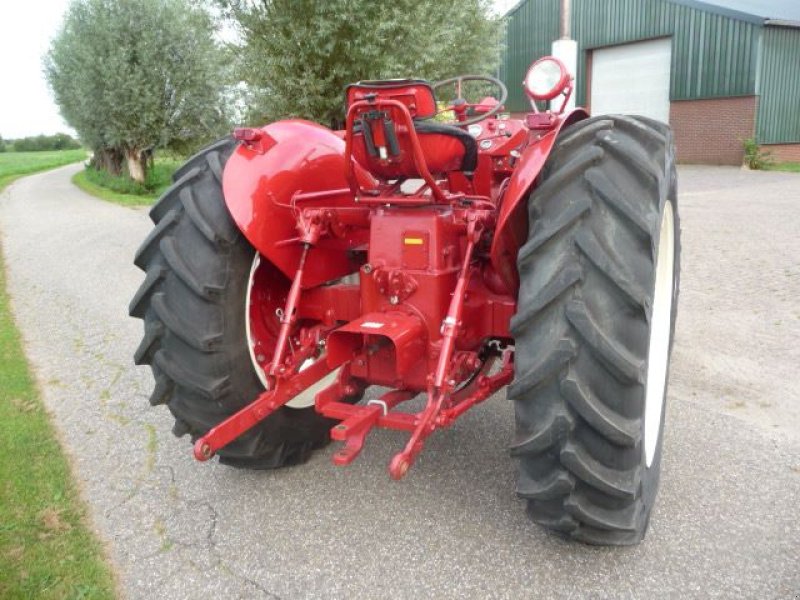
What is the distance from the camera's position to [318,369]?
114 inches

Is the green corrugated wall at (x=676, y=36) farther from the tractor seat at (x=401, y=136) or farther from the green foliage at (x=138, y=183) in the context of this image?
the tractor seat at (x=401, y=136)

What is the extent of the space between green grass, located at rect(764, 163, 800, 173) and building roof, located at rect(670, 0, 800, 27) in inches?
157

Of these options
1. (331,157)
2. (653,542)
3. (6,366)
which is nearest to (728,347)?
(653,542)

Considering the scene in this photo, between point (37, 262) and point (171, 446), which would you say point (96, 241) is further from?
point (171, 446)

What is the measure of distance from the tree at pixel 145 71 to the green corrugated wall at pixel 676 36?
12476mm

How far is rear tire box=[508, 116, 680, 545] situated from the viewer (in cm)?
213

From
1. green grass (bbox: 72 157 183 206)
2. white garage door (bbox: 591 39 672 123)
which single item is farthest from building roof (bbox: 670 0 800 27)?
green grass (bbox: 72 157 183 206)

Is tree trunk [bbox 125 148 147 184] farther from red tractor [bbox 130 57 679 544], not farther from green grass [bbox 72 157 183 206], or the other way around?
red tractor [bbox 130 57 679 544]

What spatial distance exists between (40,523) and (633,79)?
2355 cm

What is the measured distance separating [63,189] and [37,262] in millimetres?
15614

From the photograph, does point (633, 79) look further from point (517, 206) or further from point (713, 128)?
point (517, 206)

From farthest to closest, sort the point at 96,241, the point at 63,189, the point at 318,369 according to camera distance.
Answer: the point at 63,189
the point at 96,241
the point at 318,369

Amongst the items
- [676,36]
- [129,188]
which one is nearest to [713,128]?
[676,36]

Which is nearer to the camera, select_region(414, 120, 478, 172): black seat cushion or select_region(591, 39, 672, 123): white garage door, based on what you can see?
select_region(414, 120, 478, 172): black seat cushion
